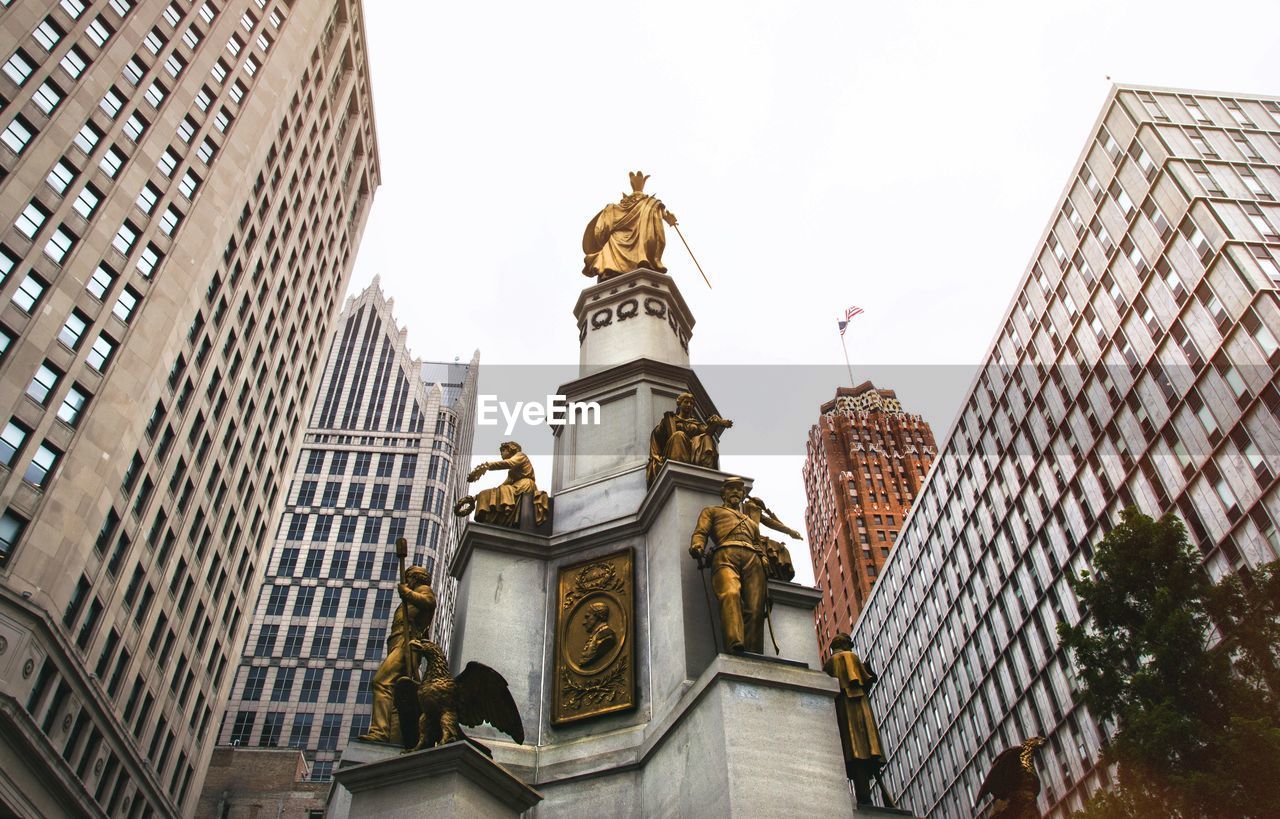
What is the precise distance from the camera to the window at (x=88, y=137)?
137ft

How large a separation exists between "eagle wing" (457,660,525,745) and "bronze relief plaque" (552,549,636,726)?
1.84m

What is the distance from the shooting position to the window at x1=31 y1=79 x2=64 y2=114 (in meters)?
39.6

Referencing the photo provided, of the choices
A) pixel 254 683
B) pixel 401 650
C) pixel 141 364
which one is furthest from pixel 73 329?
pixel 254 683

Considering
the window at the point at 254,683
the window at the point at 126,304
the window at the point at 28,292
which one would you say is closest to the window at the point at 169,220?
the window at the point at 126,304

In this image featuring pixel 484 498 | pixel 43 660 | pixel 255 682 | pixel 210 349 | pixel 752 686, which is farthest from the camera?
pixel 255 682

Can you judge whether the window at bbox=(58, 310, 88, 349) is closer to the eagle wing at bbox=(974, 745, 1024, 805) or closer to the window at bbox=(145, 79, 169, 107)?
the window at bbox=(145, 79, 169, 107)

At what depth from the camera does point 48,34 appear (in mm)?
40844

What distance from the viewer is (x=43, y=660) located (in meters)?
34.8

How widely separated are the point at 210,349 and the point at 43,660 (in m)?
19.9

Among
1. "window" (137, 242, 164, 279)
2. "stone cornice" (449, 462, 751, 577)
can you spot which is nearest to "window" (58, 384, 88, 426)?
"window" (137, 242, 164, 279)

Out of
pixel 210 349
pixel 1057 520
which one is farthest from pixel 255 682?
pixel 1057 520

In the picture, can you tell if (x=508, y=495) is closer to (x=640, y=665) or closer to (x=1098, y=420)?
(x=640, y=665)

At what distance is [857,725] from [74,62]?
45.8 meters

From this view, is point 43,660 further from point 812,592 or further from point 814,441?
point 814,441
